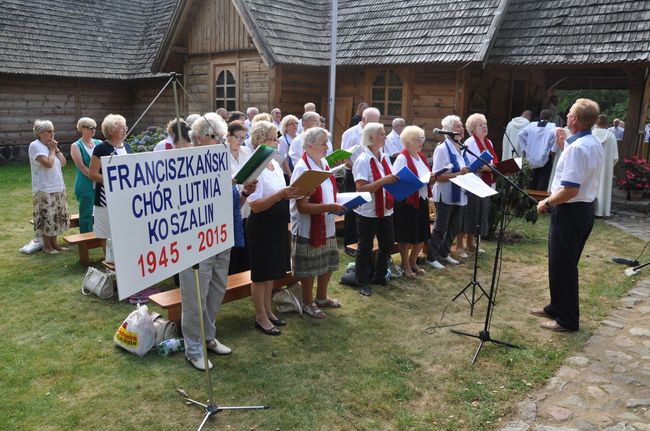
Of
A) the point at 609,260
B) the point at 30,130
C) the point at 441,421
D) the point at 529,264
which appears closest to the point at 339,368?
the point at 441,421

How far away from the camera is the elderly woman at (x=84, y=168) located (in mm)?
6520

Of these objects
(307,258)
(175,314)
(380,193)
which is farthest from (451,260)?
(175,314)

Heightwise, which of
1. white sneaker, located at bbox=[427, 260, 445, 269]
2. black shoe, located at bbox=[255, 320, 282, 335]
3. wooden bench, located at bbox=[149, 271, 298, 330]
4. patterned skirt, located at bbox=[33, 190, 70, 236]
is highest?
patterned skirt, located at bbox=[33, 190, 70, 236]

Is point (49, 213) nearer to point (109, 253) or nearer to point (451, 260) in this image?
point (109, 253)

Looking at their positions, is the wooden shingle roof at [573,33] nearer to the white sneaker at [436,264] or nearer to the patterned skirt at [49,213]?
the white sneaker at [436,264]

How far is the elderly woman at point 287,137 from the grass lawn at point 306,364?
255cm

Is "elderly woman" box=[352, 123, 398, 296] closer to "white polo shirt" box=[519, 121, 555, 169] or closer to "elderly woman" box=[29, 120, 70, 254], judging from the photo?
"elderly woman" box=[29, 120, 70, 254]

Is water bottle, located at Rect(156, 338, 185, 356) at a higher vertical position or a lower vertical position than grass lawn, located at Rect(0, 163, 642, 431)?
higher

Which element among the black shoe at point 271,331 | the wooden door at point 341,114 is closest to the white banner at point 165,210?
the black shoe at point 271,331

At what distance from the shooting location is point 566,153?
459 cm

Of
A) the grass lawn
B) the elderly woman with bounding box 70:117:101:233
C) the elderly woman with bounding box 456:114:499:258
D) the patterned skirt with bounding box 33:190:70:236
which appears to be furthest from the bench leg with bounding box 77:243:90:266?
the elderly woman with bounding box 456:114:499:258

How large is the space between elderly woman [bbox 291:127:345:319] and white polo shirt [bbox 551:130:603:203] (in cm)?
206

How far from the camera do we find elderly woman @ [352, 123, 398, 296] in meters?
5.44

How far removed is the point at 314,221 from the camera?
15.8 ft
